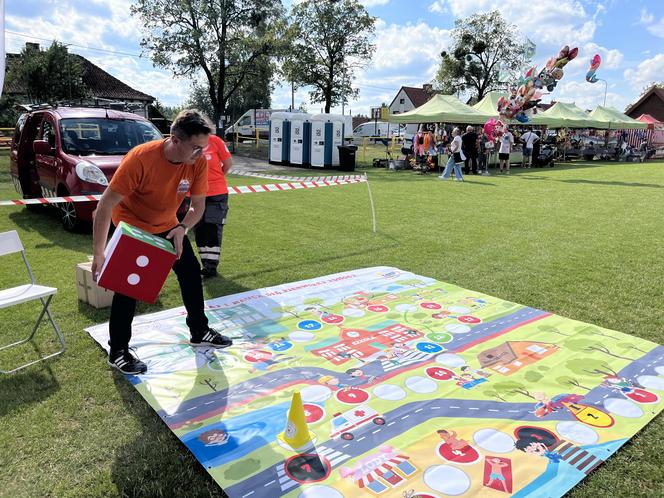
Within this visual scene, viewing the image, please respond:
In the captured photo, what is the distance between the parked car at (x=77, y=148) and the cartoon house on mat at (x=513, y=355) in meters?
6.18

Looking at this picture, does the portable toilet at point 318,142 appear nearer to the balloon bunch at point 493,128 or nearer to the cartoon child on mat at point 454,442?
the balloon bunch at point 493,128

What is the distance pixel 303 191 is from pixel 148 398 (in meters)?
11.1

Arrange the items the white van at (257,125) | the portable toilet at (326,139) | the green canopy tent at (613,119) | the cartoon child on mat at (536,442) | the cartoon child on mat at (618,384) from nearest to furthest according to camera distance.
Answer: the cartoon child on mat at (536,442), the cartoon child on mat at (618,384), the portable toilet at (326,139), the green canopy tent at (613,119), the white van at (257,125)

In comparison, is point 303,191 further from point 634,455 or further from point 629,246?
point 634,455

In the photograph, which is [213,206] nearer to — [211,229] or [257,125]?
[211,229]

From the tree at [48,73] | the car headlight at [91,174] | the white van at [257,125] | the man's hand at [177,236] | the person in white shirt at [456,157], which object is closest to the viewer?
the man's hand at [177,236]

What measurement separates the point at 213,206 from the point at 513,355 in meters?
3.57

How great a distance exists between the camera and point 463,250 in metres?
7.16

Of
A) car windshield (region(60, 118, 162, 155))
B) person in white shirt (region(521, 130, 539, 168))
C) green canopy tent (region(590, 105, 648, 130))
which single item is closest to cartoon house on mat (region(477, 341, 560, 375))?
car windshield (region(60, 118, 162, 155))

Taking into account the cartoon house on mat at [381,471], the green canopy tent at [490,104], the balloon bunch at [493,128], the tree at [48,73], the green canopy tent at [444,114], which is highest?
the tree at [48,73]

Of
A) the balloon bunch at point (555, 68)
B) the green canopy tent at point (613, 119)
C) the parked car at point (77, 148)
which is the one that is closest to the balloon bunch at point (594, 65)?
the balloon bunch at point (555, 68)

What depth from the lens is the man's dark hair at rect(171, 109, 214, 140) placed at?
301 cm

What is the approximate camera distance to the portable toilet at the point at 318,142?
2162 centimetres

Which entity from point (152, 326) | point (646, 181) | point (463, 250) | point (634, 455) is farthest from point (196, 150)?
point (646, 181)
